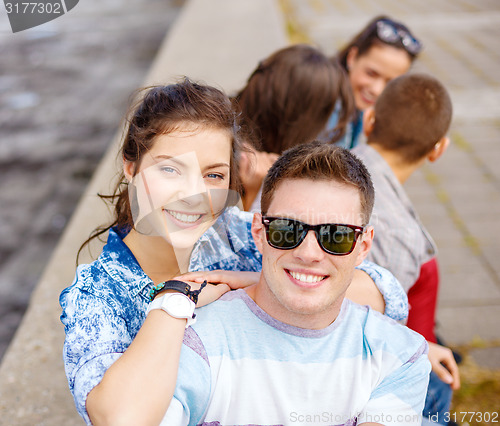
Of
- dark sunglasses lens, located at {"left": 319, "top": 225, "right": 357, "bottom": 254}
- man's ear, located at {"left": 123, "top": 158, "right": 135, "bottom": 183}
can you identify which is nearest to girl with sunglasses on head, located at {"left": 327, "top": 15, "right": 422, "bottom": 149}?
man's ear, located at {"left": 123, "top": 158, "right": 135, "bottom": 183}

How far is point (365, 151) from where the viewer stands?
2.73 meters

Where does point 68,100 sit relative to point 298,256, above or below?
below

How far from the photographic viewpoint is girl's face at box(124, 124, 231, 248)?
178cm

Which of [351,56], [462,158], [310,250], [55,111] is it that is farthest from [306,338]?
[55,111]

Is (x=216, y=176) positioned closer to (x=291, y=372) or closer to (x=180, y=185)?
(x=180, y=185)

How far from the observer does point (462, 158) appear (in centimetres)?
564

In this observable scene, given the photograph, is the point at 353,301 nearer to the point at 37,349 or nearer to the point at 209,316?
the point at 209,316

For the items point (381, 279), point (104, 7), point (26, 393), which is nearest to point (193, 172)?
point (381, 279)

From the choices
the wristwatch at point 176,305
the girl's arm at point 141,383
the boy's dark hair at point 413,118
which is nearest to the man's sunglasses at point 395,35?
the boy's dark hair at point 413,118

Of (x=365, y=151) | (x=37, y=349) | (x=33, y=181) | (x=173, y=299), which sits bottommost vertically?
(x=33, y=181)

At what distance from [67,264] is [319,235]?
2.20 metres

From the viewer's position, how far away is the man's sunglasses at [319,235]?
5.22 ft

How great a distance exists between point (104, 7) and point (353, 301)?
41.1 feet

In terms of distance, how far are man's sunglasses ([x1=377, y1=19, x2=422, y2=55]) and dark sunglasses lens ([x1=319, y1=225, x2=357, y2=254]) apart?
2.70m
